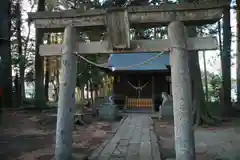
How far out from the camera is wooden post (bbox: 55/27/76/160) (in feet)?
18.9

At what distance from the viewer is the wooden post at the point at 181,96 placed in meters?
5.21

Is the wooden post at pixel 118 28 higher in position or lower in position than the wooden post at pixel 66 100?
higher

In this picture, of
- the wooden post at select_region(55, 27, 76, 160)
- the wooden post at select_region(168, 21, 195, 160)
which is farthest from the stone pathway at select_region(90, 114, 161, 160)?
the wooden post at select_region(168, 21, 195, 160)

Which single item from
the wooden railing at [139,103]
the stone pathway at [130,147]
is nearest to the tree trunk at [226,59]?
the wooden railing at [139,103]

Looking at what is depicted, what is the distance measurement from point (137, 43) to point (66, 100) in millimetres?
1903

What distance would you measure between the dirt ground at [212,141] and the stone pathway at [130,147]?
1.19 feet

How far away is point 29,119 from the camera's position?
13.6m

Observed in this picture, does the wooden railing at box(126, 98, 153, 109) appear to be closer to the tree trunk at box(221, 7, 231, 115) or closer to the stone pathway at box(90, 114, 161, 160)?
the tree trunk at box(221, 7, 231, 115)

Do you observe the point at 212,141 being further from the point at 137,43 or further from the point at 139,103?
the point at 139,103

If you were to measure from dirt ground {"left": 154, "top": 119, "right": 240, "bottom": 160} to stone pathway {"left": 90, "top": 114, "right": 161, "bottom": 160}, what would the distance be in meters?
0.36

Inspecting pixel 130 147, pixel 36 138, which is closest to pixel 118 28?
pixel 130 147

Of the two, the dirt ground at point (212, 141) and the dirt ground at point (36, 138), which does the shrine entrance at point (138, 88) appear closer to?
the dirt ground at point (36, 138)

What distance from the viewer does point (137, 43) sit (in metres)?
5.66

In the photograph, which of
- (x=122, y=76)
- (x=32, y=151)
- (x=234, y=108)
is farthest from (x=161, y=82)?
(x=32, y=151)
